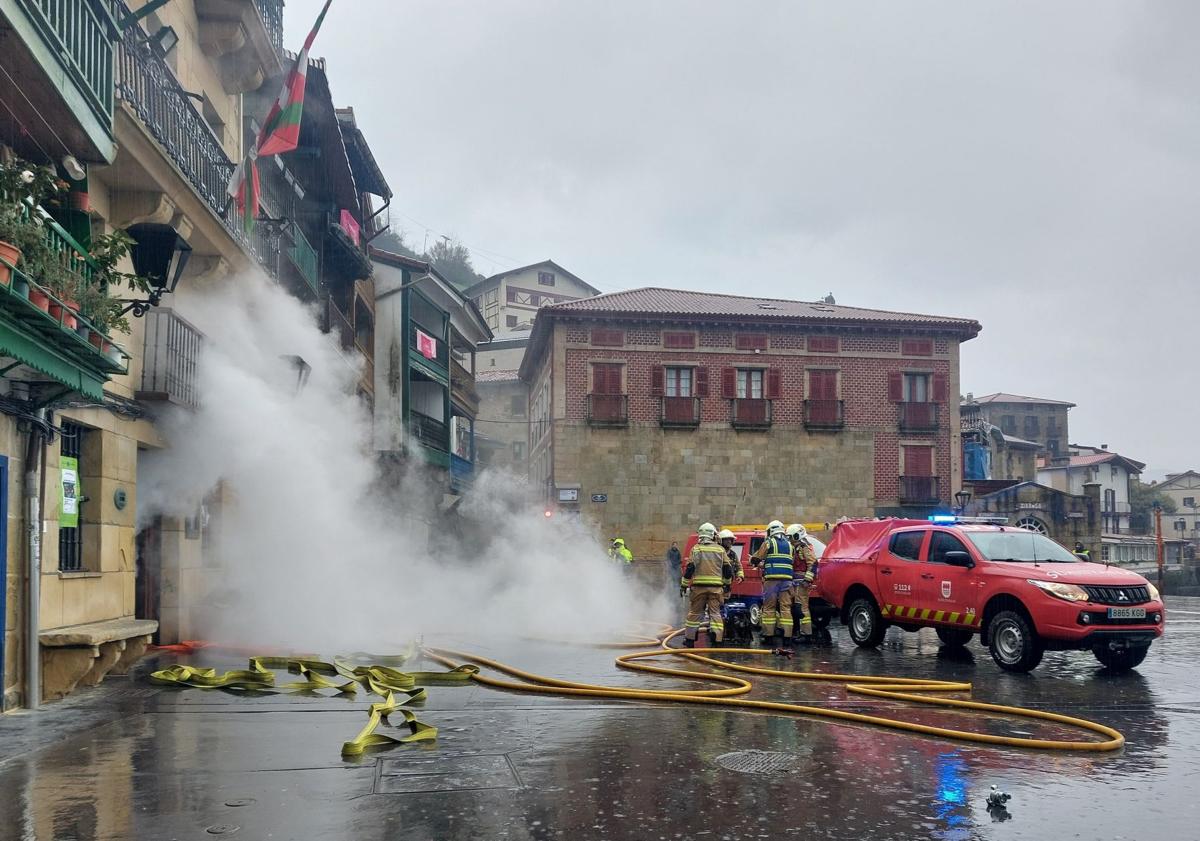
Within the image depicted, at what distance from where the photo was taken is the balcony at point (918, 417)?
135 feet

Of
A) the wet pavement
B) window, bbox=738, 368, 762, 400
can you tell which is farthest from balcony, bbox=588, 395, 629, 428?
the wet pavement

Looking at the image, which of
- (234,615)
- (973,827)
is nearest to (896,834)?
(973,827)

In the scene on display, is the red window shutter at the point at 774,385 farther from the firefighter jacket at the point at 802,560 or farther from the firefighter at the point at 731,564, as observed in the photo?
the firefighter jacket at the point at 802,560

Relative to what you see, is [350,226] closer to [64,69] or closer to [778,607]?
[778,607]

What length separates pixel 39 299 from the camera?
25.1 feet

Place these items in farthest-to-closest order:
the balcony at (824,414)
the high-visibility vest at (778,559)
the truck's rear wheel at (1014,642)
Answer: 1. the balcony at (824,414)
2. the high-visibility vest at (778,559)
3. the truck's rear wheel at (1014,642)

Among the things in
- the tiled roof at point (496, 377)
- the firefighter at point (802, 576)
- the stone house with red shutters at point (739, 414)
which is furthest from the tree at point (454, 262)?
the firefighter at point (802, 576)

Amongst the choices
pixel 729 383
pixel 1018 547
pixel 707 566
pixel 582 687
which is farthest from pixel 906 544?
pixel 729 383

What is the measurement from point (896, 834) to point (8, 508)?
7534mm

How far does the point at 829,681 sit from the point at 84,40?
934 centimetres

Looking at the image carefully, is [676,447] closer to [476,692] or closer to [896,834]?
[476,692]

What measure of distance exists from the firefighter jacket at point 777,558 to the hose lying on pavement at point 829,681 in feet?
6.81

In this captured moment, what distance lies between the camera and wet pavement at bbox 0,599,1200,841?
5488 mm

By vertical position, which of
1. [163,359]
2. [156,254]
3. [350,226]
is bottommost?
[163,359]
